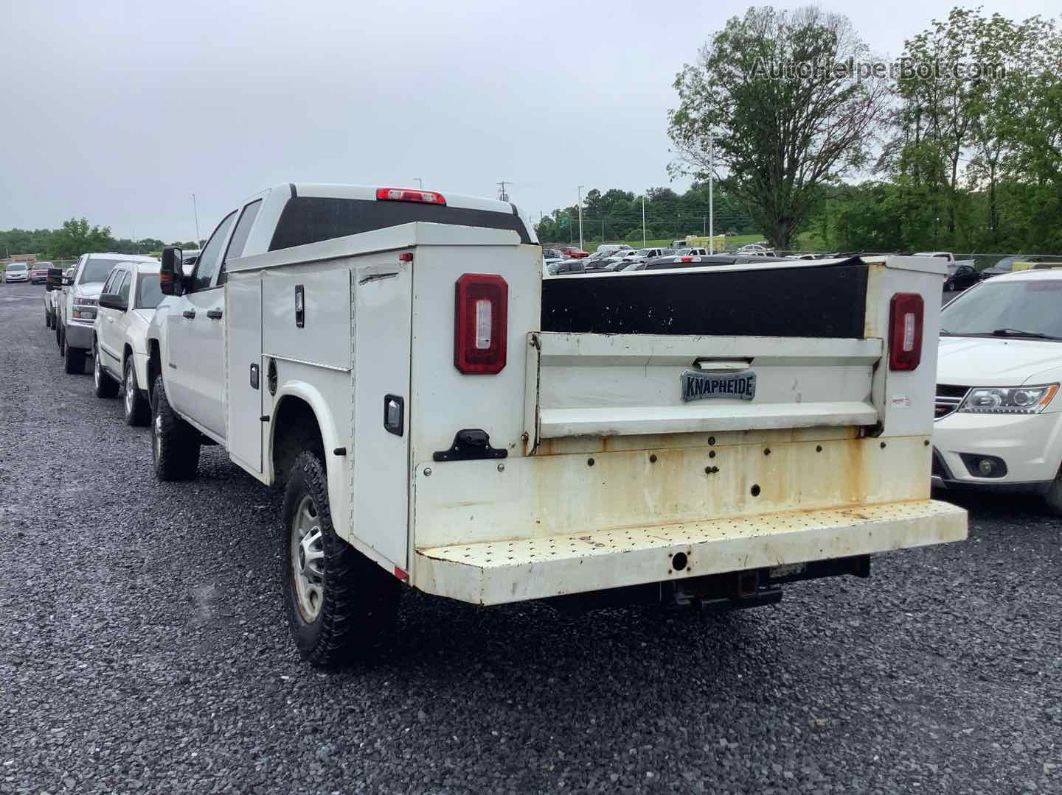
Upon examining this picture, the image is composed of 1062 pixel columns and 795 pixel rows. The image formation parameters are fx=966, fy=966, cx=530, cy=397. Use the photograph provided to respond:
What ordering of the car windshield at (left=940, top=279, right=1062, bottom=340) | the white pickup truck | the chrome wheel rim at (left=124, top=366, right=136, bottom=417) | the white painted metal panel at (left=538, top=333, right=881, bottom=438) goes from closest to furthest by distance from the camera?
the white pickup truck, the white painted metal panel at (left=538, top=333, right=881, bottom=438), the car windshield at (left=940, top=279, right=1062, bottom=340), the chrome wheel rim at (left=124, top=366, right=136, bottom=417)

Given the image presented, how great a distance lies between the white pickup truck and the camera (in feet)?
9.75

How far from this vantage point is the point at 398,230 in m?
2.99

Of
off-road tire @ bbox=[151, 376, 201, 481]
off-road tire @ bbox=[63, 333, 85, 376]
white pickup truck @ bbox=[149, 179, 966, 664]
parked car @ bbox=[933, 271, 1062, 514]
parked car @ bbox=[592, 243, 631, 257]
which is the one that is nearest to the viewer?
white pickup truck @ bbox=[149, 179, 966, 664]

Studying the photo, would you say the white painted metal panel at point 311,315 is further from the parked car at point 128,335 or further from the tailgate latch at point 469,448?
the parked car at point 128,335

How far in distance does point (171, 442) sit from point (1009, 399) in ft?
19.0

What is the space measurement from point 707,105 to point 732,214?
50239mm

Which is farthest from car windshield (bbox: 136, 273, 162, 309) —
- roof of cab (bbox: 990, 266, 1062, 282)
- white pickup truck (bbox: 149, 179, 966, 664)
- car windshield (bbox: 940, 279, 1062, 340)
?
roof of cab (bbox: 990, 266, 1062, 282)

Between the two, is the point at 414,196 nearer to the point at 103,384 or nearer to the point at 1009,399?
the point at 1009,399

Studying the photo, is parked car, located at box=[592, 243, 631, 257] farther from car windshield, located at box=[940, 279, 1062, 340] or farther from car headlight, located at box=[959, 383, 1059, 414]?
car headlight, located at box=[959, 383, 1059, 414]

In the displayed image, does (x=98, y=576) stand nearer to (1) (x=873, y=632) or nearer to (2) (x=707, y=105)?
(1) (x=873, y=632)

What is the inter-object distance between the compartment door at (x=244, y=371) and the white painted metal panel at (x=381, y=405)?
140 centimetres

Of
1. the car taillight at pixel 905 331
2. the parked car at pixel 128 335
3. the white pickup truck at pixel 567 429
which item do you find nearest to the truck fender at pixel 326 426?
the white pickup truck at pixel 567 429

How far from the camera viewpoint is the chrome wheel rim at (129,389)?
10.2 meters

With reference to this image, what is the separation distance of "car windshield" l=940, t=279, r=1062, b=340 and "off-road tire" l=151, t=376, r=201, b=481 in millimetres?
5628
